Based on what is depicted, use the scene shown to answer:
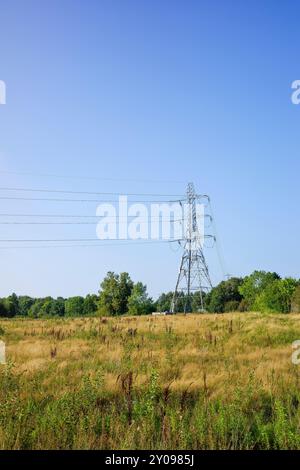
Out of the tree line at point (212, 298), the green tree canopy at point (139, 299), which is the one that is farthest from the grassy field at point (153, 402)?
the green tree canopy at point (139, 299)

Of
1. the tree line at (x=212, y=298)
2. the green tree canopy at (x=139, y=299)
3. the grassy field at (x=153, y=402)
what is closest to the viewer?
the grassy field at (x=153, y=402)

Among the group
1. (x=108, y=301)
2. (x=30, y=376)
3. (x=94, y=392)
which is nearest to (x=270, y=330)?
(x=30, y=376)

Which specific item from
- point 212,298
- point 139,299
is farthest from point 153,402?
point 212,298

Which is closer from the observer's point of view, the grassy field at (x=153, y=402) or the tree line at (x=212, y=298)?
the grassy field at (x=153, y=402)

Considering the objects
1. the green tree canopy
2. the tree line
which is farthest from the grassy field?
the green tree canopy

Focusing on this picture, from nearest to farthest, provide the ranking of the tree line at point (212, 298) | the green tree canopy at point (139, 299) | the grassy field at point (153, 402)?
the grassy field at point (153, 402) < the tree line at point (212, 298) < the green tree canopy at point (139, 299)

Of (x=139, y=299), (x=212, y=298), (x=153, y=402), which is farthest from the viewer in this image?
(x=212, y=298)

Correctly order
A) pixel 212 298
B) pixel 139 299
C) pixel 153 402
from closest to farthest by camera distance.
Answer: pixel 153 402, pixel 139 299, pixel 212 298

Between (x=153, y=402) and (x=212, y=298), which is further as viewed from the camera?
(x=212, y=298)

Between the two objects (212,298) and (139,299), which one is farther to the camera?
(212,298)

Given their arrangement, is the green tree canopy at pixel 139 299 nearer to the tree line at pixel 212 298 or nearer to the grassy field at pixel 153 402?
the tree line at pixel 212 298

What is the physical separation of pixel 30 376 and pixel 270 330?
11.9 m

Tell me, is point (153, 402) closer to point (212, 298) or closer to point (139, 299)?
point (139, 299)

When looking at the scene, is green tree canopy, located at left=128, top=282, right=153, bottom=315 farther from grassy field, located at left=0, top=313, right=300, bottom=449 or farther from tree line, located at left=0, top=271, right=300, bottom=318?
grassy field, located at left=0, top=313, right=300, bottom=449
